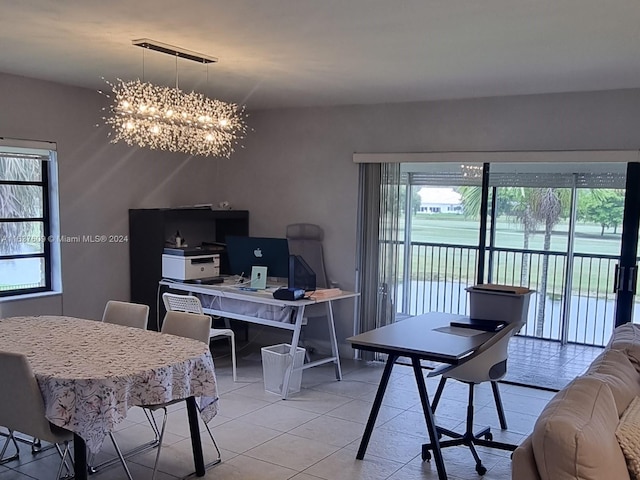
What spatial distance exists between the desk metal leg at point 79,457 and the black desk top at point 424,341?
148cm

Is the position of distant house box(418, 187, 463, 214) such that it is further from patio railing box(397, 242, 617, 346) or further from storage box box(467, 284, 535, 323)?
storage box box(467, 284, 535, 323)

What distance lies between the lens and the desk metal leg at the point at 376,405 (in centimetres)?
351

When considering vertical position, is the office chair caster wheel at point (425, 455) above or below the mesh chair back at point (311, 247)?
below

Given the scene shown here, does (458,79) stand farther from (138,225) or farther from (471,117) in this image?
(138,225)

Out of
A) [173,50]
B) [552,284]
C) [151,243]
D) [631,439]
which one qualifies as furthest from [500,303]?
[151,243]

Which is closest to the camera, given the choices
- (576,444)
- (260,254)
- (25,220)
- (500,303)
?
(576,444)

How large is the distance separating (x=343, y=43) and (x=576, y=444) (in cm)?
247

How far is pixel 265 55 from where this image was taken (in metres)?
3.81

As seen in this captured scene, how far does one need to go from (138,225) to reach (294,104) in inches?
75.6

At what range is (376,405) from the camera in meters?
3.54

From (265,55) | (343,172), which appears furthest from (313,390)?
(265,55)

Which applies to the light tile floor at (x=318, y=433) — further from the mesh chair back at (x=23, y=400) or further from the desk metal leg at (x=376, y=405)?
the mesh chair back at (x=23, y=400)

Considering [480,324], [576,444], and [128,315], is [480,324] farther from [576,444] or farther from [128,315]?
[128,315]

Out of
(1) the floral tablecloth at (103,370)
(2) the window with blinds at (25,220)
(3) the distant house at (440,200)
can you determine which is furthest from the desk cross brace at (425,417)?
(2) the window with blinds at (25,220)
